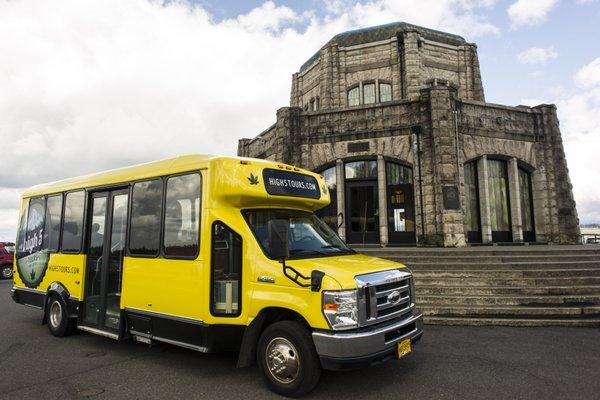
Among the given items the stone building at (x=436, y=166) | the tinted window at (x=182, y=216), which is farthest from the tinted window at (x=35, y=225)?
the stone building at (x=436, y=166)

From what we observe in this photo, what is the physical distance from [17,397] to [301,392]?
321cm

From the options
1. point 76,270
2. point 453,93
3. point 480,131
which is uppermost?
point 453,93

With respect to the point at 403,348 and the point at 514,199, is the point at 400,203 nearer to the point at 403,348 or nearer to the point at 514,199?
the point at 514,199

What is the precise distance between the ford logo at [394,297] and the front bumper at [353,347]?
334 mm

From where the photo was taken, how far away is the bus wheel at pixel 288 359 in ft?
13.4

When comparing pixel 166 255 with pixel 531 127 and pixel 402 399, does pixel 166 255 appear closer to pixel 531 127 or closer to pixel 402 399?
pixel 402 399

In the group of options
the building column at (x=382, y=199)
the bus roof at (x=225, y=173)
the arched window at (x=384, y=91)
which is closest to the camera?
the bus roof at (x=225, y=173)

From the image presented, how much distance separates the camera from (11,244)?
19.3m

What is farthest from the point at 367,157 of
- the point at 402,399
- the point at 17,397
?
the point at 17,397

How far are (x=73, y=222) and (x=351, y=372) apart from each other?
18.3ft

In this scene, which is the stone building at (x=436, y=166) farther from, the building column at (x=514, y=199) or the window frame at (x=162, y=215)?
the window frame at (x=162, y=215)

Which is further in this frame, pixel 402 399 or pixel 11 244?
pixel 11 244

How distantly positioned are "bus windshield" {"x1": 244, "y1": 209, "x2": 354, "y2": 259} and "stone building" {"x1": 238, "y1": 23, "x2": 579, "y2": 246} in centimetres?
942

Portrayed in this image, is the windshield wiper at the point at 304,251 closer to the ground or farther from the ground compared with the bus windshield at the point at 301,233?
closer to the ground
